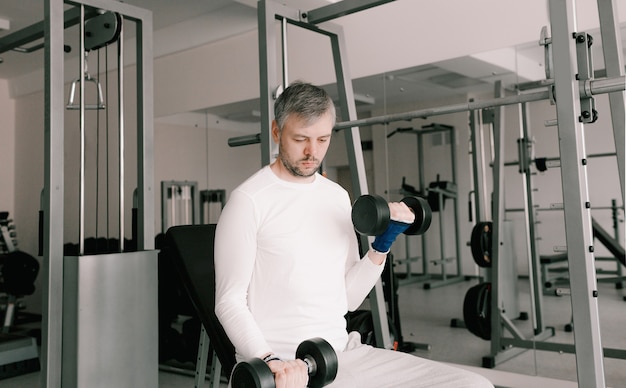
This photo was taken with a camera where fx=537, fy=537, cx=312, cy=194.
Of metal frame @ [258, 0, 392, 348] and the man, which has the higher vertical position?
metal frame @ [258, 0, 392, 348]

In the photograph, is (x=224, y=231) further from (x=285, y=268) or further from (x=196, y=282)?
(x=196, y=282)

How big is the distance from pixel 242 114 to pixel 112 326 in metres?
2.96

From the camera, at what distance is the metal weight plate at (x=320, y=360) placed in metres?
1.11

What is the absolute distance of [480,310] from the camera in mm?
3271

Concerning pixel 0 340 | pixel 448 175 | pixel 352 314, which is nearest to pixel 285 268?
pixel 352 314

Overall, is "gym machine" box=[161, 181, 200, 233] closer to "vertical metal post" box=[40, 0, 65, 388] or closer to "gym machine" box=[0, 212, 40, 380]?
"gym machine" box=[0, 212, 40, 380]

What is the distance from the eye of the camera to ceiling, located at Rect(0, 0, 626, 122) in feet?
9.92

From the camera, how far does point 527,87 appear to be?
3.09 metres

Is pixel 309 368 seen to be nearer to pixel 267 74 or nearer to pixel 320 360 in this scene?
pixel 320 360

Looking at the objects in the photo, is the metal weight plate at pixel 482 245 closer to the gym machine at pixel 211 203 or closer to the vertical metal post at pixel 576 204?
the vertical metal post at pixel 576 204

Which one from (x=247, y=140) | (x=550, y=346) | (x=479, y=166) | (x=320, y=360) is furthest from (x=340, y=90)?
(x=550, y=346)

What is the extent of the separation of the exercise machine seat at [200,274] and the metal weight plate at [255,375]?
44 centimetres

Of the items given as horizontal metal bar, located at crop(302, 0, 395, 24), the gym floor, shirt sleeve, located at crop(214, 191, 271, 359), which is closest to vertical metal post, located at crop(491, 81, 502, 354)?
the gym floor

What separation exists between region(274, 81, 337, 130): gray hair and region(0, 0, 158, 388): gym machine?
734mm
